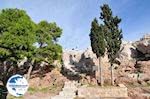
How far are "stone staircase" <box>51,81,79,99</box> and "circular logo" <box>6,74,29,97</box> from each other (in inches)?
1118

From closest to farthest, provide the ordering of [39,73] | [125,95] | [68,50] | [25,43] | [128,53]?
[25,43] < [125,95] < [39,73] < [128,53] < [68,50]

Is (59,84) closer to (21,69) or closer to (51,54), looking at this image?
(51,54)

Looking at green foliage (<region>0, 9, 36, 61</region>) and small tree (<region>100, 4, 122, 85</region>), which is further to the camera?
small tree (<region>100, 4, 122, 85</region>)

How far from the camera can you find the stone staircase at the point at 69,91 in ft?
136

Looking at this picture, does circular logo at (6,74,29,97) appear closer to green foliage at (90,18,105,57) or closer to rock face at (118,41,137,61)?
green foliage at (90,18,105,57)

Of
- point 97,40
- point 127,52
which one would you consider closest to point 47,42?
point 97,40

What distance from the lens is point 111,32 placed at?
165 ft

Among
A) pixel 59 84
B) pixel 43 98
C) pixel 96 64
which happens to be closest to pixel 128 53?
pixel 96 64

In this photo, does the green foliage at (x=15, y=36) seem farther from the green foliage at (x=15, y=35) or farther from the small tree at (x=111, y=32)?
the small tree at (x=111, y=32)

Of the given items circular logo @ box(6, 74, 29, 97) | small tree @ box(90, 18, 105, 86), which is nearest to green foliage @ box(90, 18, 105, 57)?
small tree @ box(90, 18, 105, 86)

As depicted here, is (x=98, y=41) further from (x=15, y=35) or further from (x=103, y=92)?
(x=15, y=35)

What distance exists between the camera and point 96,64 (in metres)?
57.0

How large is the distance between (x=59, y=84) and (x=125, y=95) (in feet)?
37.5

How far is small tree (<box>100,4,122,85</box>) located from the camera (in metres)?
49.7
